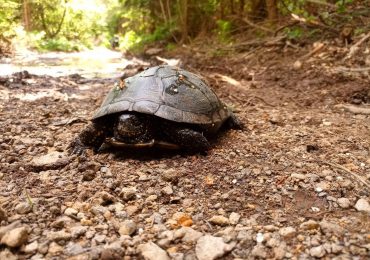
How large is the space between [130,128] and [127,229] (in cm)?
122

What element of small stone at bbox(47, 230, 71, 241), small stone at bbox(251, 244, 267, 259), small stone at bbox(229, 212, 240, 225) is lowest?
small stone at bbox(229, 212, 240, 225)

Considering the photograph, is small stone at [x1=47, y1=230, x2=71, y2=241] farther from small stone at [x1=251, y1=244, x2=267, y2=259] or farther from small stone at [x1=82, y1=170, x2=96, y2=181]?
small stone at [x1=251, y1=244, x2=267, y2=259]

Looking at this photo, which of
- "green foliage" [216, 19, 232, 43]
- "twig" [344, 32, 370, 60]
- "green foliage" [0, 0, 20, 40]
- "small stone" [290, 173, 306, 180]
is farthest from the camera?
"green foliage" [216, 19, 232, 43]

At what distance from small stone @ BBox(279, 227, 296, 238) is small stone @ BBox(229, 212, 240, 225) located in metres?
0.29

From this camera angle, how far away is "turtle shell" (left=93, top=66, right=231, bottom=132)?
3.33 meters

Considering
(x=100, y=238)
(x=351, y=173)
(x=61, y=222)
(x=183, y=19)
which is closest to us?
(x=100, y=238)

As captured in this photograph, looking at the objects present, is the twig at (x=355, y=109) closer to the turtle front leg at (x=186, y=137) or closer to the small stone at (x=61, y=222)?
the turtle front leg at (x=186, y=137)

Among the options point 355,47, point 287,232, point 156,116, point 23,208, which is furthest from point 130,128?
point 355,47

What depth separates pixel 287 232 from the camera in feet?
7.17

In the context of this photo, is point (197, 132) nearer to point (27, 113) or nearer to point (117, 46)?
point (27, 113)

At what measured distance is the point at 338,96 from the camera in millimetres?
5418

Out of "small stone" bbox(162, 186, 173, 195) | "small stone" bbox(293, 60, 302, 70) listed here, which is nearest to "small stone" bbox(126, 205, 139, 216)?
"small stone" bbox(162, 186, 173, 195)

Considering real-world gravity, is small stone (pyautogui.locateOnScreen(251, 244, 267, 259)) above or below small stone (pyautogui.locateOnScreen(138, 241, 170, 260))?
above

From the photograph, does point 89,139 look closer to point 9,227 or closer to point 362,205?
point 9,227
